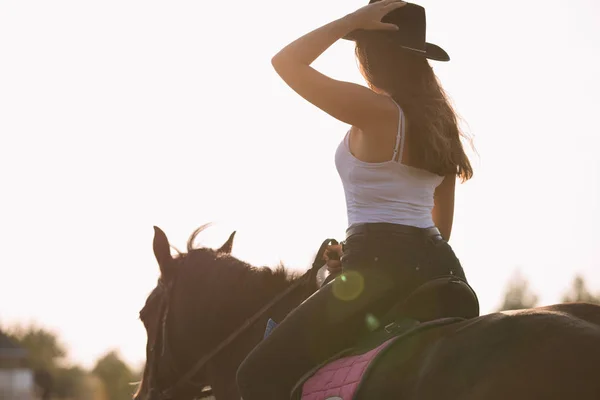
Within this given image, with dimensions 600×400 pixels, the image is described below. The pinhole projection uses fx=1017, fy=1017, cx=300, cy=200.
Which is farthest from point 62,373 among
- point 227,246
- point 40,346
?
point 227,246

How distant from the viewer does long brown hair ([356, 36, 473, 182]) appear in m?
5.14

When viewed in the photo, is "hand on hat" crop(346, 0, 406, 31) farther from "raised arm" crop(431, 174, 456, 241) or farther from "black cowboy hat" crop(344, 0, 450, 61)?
"raised arm" crop(431, 174, 456, 241)

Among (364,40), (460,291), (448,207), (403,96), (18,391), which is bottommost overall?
(18,391)

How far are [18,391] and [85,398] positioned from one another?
17.8 metres

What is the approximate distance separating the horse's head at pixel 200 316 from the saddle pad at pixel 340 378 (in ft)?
5.01

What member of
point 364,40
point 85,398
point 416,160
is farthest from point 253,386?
point 85,398

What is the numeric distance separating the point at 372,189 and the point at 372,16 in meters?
0.91

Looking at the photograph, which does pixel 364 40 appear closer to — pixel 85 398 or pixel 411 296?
pixel 411 296

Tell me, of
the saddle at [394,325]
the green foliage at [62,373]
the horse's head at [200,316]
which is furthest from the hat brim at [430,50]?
the green foliage at [62,373]

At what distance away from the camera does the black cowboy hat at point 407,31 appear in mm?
5395

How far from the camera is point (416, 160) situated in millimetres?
5145

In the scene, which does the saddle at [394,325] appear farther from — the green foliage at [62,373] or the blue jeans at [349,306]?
the green foliage at [62,373]

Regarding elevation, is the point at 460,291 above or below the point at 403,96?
below

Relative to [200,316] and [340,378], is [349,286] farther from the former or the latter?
[200,316]
